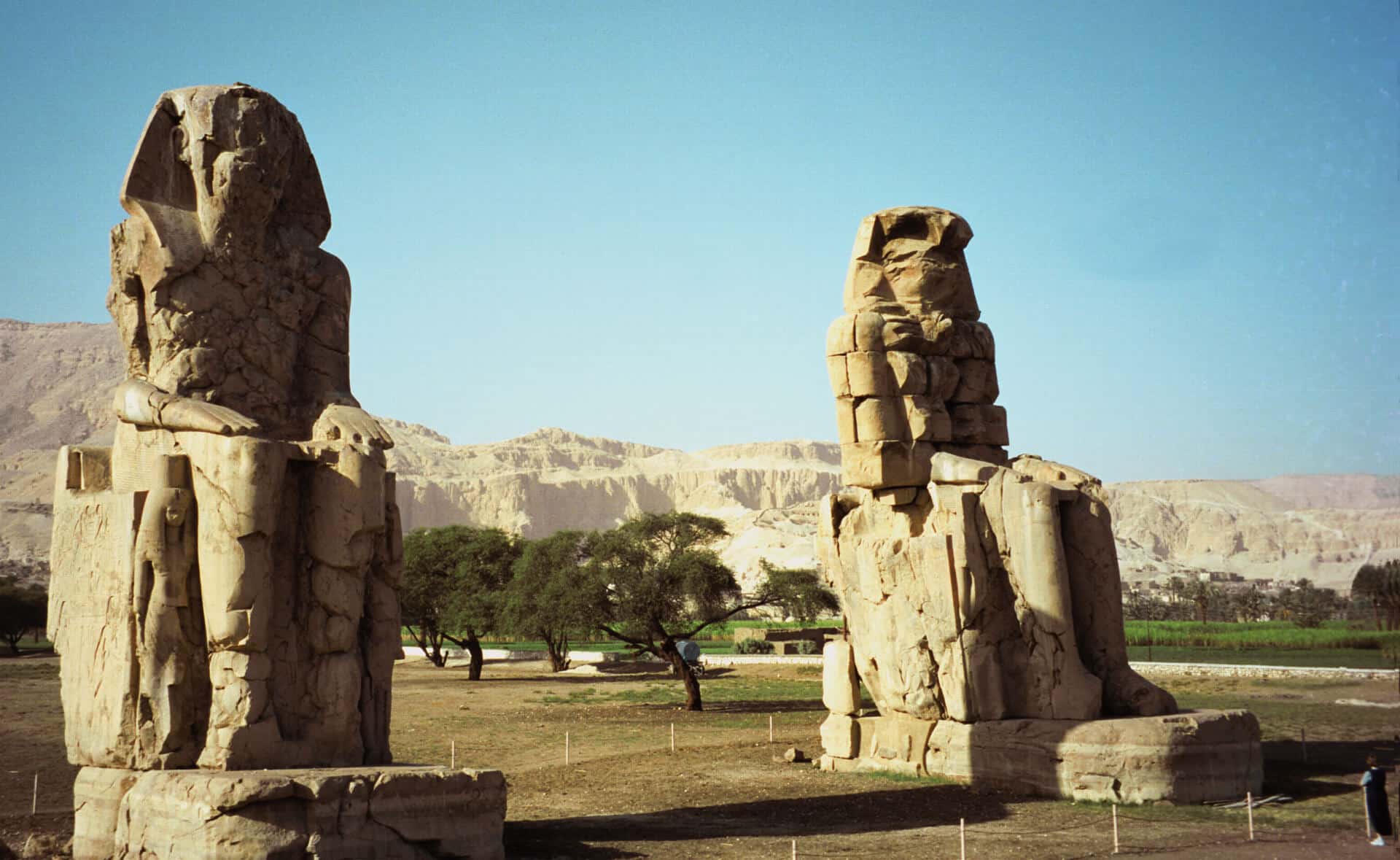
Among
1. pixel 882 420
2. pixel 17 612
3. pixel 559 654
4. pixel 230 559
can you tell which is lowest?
pixel 559 654

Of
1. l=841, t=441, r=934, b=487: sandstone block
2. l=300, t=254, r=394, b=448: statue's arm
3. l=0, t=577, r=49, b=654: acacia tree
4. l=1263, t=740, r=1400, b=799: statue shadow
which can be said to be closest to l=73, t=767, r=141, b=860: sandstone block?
l=300, t=254, r=394, b=448: statue's arm

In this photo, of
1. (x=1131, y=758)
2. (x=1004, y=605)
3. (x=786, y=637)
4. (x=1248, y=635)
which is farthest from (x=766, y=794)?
(x=786, y=637)

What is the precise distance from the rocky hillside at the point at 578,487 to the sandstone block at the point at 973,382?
11.7 m

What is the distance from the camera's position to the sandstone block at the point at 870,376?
1364 cm

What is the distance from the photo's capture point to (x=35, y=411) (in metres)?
124

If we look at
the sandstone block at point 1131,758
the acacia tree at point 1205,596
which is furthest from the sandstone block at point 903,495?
the acacia tree at point 1205,596

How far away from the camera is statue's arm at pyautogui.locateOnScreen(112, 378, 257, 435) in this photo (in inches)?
360

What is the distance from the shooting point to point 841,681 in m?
14.4

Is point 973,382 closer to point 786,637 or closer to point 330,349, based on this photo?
point 330,349

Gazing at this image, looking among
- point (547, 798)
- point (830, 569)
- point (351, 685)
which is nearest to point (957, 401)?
point (830, 569)

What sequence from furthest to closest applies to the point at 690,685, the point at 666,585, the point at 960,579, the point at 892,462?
the point at 666,585 → the point at 690,685 → the point at 892,462 → the point at 960,579

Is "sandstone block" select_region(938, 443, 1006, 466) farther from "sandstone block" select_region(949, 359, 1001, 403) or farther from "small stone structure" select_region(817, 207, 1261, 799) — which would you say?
"sandstone block" select_region(949, 359, 1001, 403)

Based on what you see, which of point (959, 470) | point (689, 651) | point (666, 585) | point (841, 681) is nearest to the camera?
point (959, 470)

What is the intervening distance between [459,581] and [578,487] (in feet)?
345
